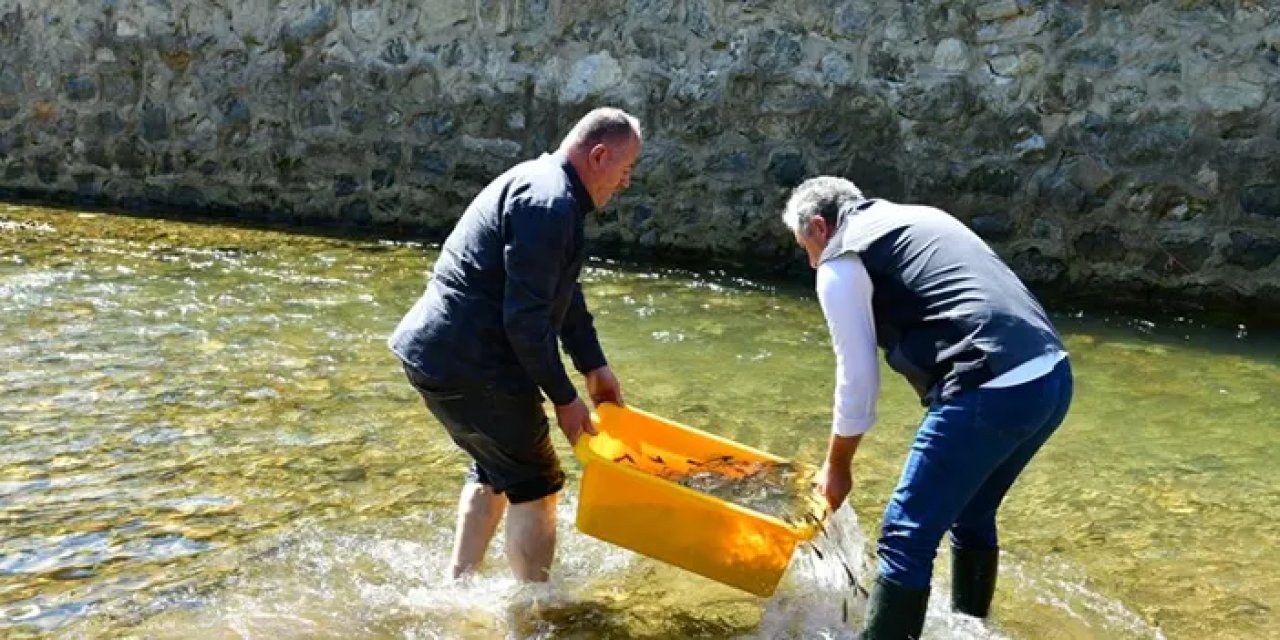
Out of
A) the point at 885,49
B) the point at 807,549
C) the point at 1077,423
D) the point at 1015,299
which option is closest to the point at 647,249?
the point at 885,49

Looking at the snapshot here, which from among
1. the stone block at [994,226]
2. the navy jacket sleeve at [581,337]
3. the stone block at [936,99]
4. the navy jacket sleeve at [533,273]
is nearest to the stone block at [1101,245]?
the stone block at [994,226]

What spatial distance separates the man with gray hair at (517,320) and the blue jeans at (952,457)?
0.89 metres

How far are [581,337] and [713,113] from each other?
486cm

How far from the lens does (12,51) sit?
1002 cm

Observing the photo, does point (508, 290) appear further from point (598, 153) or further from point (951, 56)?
point (951, 56)

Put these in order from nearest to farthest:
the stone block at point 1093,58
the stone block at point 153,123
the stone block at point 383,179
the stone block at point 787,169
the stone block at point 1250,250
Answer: the stone block at point 1250,250 → the stone block at point 1093,58 → the stone block at point 787,169 → the stone block at point 383,179 → the stone block at point 153,123

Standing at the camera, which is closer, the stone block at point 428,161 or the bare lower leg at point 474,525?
the bare lower leg at point 474,525

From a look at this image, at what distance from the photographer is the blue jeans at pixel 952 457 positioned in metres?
3.05

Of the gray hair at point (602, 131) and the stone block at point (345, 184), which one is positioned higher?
the gray hair at point (602, 131)

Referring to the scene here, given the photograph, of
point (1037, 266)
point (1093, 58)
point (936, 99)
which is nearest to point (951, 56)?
point (936, 99)

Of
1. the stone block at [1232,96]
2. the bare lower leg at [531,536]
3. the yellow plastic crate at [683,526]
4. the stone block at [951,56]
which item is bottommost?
the bare lower leg at [531,536]

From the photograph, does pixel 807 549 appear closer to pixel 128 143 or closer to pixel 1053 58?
pixel 1053 58

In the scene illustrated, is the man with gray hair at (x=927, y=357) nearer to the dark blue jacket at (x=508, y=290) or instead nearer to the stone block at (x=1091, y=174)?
the dark blue jacket at (x=508, y=290)

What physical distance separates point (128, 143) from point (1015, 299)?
8450 millimetres
